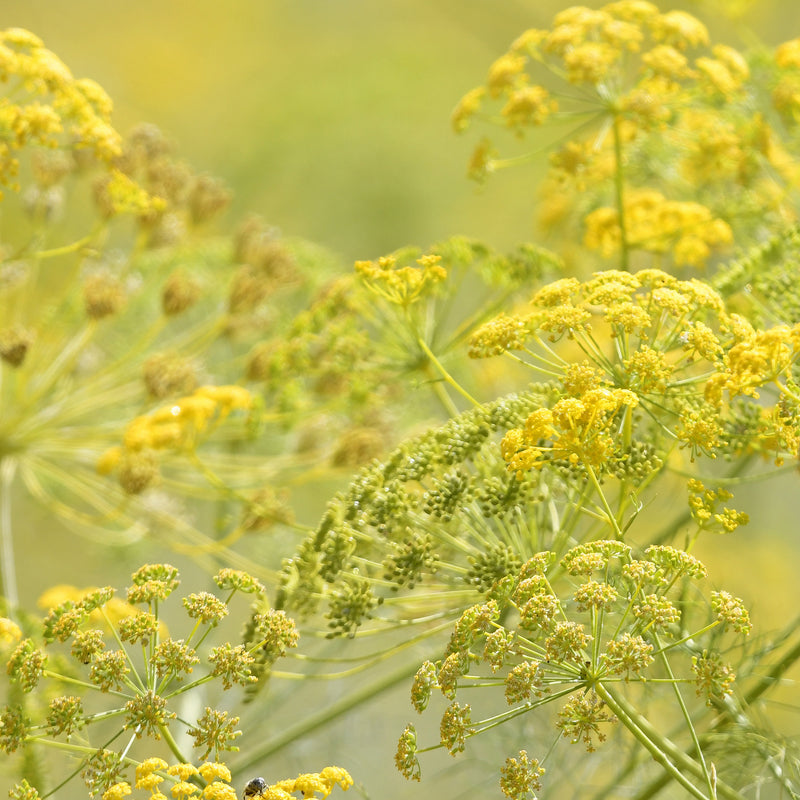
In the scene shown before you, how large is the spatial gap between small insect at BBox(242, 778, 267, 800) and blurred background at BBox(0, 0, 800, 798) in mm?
2554

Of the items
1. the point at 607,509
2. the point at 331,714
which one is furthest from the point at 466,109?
the point at 331,714

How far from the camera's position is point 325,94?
4465 mm

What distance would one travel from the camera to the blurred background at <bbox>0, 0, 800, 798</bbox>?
4113mm

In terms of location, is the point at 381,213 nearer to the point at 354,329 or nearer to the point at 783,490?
the point at 783,490

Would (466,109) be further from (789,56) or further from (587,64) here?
(789,56)

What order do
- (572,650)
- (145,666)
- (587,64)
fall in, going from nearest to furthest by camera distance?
1. (572,650)
2. (145,666)
3. (587,64)

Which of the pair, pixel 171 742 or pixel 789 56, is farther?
pixel 789 56

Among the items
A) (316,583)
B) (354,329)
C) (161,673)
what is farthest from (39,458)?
(161,673)

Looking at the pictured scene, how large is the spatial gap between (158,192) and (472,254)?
1.87ft

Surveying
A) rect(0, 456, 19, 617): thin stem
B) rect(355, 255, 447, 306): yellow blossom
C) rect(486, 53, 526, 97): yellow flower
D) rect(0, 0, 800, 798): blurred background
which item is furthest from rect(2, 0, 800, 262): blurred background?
rect(355, 255, 447, 306): yellow blossom

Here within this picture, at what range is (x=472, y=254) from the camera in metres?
A: 1.58

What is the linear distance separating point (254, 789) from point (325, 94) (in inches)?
150

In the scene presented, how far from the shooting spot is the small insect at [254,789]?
1.00 meters

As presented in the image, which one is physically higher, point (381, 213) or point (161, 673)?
point (381, 213)
